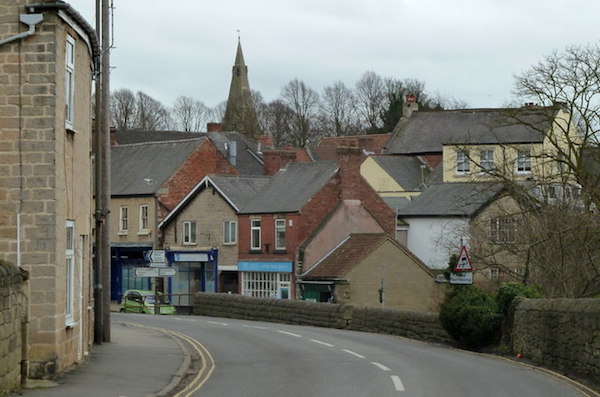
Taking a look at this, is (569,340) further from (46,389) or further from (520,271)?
(520,271)

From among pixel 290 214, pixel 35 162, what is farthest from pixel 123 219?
pixel 35 162

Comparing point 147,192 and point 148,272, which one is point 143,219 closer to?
point 147,192

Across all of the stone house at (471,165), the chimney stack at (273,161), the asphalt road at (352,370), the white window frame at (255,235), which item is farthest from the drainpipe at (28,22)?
the chimney stack at (273,161)

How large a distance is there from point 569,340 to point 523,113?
60.5 feet

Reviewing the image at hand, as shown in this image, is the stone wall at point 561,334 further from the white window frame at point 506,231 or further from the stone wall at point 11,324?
the white window frame at point 506,231

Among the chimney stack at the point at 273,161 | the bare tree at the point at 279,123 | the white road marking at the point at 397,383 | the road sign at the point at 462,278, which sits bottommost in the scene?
the white road marking at the point at 397,383

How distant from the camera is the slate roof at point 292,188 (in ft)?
189

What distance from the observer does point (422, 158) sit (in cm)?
8475

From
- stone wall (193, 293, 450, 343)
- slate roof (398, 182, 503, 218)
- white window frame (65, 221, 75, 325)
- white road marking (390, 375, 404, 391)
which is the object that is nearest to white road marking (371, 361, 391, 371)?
white road marking (390, 375, 404, 391)

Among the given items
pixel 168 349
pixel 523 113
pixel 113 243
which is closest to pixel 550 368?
→ pixel 168 349

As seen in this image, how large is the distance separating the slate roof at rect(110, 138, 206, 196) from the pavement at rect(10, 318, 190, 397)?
120ft

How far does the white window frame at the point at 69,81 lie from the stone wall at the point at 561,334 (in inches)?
402

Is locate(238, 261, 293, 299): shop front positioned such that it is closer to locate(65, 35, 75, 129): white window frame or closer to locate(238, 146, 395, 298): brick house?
A: locate(238, 146, 395, 298): brick house

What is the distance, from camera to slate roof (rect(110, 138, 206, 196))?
67.1m
